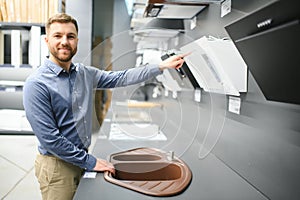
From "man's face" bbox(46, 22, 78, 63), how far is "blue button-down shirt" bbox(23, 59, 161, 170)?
0.06 metres

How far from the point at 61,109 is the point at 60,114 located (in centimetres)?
3

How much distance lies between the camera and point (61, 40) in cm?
126

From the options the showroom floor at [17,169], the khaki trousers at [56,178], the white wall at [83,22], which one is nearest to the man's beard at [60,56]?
the khaki trousers at [56,178]

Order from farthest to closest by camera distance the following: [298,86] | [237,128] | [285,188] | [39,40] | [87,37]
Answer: [87,37] < [39,40] < [237,128] < [285,188] < [298,86]

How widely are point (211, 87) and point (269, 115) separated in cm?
49

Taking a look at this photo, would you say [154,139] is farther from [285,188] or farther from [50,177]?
[285,188]

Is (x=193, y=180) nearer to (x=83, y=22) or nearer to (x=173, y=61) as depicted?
(x=173, y=61)

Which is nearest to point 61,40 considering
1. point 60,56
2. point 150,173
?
point 60,56

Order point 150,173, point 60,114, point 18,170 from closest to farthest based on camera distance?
point 60,114, point 150,173, point 18,170

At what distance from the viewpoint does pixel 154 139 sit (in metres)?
1.99

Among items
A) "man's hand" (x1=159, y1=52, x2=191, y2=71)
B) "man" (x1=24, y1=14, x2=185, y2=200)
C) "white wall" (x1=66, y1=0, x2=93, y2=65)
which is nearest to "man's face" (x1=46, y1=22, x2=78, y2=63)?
"man" (x1=24, y1=14, x2=185, y2=200)

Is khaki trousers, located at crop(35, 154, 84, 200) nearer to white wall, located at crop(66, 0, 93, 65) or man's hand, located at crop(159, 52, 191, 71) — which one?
man's hand, located at crop(159, 52, 191, 71)

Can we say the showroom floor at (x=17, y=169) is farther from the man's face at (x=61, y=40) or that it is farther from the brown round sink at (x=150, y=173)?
the man's face at (x=61, y=40)

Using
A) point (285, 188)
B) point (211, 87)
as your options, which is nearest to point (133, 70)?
point (211, 87)
